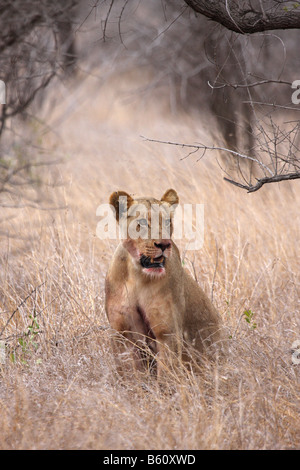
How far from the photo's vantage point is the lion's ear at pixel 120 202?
3.80 metres

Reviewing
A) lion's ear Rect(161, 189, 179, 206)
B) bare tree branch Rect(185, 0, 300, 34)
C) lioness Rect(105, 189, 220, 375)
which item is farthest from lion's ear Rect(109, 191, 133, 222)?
bare tree branch Rect(185, 0, 300, 34)

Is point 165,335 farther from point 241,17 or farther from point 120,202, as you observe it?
point 241,17

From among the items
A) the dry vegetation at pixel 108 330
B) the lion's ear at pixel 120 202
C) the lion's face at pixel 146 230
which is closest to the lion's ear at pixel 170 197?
the lion's face at pixel 146 230

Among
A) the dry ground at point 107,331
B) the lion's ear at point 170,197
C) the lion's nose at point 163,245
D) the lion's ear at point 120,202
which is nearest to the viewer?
the dry ground at point 107,331

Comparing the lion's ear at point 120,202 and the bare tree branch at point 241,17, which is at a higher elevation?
the bare tree branch at point 241,17

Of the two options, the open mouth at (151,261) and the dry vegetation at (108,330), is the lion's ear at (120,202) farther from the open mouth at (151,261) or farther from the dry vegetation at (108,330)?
the dry vegetation at (108,330)

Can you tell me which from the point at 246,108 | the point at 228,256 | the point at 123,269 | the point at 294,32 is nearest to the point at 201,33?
the point at 294,32

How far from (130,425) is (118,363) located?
2.46 feet

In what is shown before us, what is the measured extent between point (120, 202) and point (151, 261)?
1.24ft

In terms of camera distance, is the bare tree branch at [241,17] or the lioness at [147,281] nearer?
the lioness at [147,281]

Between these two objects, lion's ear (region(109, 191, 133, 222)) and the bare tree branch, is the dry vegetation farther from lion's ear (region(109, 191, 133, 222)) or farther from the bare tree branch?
the bare tree branch

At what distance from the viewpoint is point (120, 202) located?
3811mm
